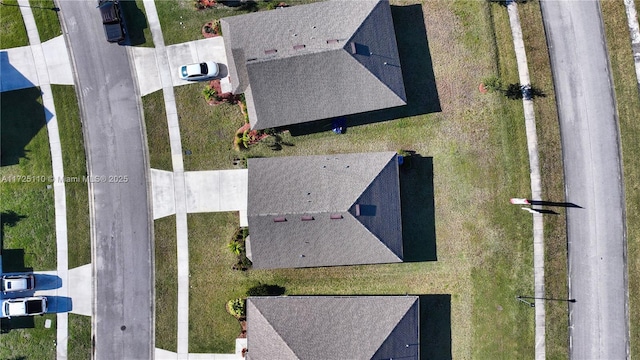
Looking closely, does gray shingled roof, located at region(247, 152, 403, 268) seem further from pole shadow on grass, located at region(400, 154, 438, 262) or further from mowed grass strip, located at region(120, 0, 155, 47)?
mowed grass strip, located at region(120, 0, 155, 47)

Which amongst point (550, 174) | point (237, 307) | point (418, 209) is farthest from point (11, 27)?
point (550, 174)

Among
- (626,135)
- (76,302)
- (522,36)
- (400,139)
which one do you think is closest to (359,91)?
(400,139)

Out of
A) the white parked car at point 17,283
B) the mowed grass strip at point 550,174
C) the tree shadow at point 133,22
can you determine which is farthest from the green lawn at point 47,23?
the mowed grass strip at point 550,174

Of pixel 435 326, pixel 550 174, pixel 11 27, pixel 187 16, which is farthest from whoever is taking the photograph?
pixel 11 27

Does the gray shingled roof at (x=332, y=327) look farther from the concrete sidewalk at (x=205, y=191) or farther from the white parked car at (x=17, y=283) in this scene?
the white parked car at (x=17, y=283)

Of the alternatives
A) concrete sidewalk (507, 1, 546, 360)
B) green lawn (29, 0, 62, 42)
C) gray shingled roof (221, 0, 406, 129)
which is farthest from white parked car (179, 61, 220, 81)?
concrete sidewalk (507, 1, 546, 360)

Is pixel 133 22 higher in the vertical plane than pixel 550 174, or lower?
higher

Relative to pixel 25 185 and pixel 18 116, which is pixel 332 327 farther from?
pixel 18 116
